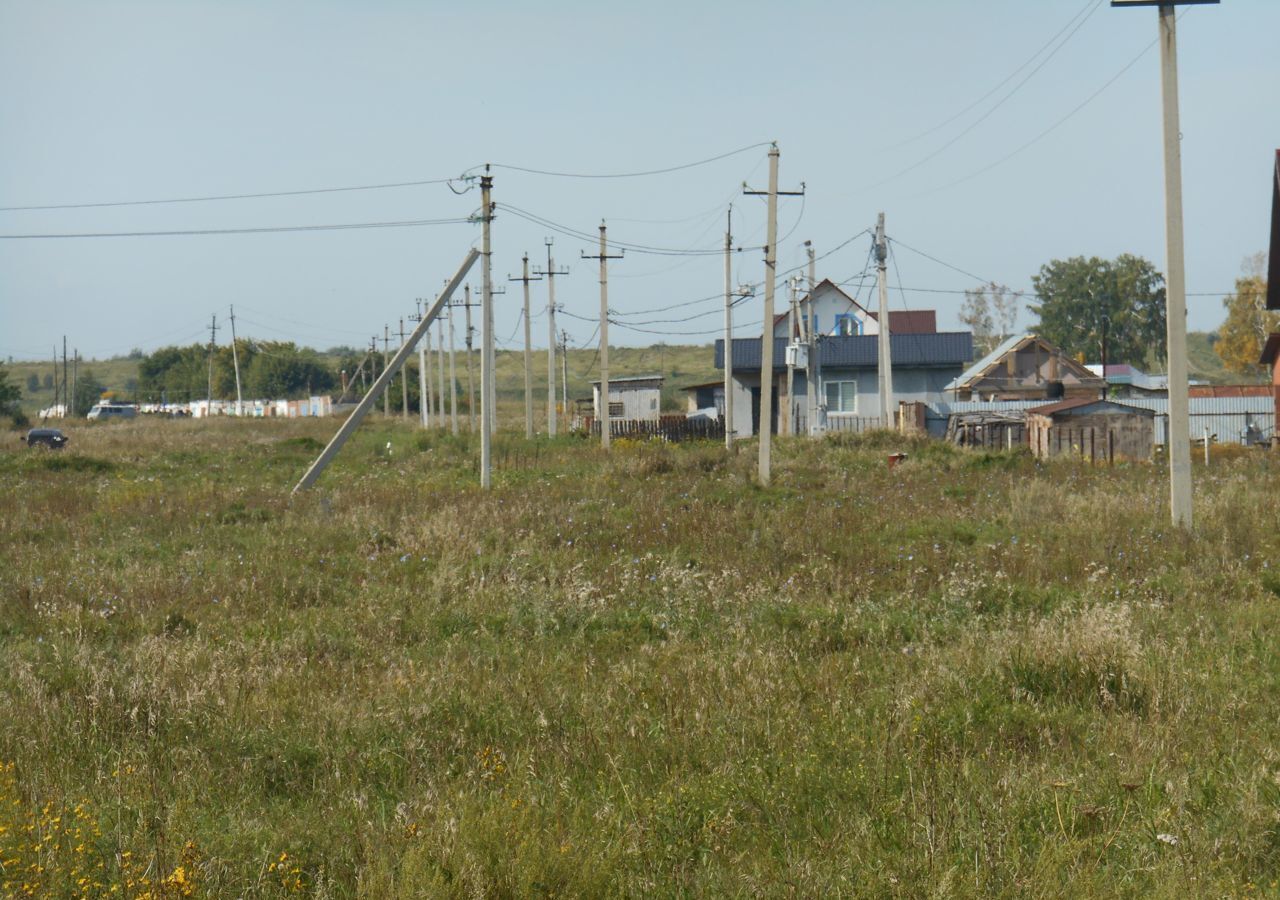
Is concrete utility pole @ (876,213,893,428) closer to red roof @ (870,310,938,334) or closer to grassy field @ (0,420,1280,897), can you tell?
grassy field @ (0,420,1280,897)

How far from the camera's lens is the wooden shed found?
26781 mm

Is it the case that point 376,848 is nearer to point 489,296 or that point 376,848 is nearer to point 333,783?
point 333,783

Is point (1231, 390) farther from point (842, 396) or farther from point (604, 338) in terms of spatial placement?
point (604, 338)

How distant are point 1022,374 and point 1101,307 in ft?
155

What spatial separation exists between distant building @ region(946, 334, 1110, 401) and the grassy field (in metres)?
42.1

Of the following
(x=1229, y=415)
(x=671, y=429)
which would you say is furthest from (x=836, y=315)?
(x=1229, y=415)

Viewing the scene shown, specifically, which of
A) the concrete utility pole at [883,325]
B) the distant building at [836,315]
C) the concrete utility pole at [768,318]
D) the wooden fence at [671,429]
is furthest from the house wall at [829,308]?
the concrete utility pole at [768,318]

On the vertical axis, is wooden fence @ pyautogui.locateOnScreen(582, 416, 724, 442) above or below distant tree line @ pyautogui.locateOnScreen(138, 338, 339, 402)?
below

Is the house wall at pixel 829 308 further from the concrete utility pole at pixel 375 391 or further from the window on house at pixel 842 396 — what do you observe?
the concrete utility pole at pixel 375 391

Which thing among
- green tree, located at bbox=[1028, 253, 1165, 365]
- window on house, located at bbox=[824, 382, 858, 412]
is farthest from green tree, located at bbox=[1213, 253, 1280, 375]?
window on house, located at bbox=[824, 382, 858, 412]

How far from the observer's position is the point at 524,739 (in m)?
6.05

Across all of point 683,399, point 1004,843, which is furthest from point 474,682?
point 683,399

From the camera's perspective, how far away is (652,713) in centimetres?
634

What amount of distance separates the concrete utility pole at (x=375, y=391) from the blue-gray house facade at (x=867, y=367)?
91.5 ft
